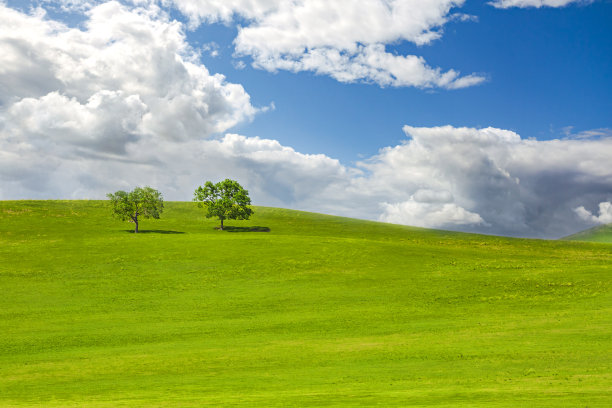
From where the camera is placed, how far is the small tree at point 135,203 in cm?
8581

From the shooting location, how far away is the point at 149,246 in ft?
214

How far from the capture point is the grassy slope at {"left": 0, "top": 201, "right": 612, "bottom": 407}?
65.4 ft

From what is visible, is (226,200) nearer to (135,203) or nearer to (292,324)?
(135,203)

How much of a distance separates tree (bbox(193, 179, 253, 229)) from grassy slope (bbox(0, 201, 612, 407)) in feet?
71.4

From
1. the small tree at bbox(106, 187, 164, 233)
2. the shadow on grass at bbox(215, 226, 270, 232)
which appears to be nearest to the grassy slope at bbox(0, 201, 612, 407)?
the small tree at bbox(106, 187, 164, 233)

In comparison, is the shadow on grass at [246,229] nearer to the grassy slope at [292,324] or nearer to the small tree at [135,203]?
the small tree at [135,203]

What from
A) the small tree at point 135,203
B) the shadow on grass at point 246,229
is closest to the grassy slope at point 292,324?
the small tree at point 135,203

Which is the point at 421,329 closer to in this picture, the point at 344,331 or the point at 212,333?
the point at 344,331

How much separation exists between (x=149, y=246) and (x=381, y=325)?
4420cm

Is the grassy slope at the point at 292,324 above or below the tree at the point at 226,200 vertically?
below

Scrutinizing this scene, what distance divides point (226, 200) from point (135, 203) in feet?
65.7

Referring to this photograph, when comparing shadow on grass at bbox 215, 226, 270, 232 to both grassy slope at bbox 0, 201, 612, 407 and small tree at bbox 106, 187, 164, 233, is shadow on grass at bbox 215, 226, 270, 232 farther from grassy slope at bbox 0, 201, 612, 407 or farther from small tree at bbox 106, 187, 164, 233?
grassy slope at bbox 0, 201, 612, 407

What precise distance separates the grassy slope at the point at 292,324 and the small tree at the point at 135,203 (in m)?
12.2

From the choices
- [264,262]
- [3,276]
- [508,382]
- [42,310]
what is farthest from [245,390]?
[3,276]
